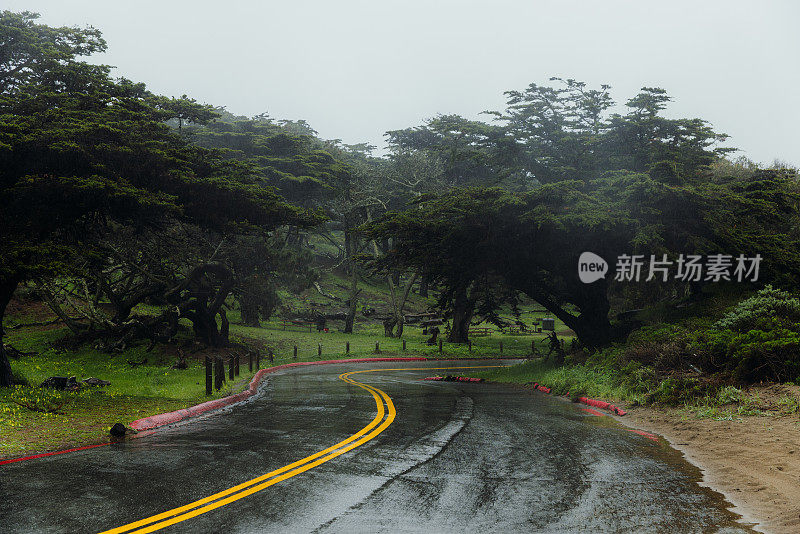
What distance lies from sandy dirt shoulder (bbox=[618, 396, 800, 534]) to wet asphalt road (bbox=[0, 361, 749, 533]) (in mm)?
338

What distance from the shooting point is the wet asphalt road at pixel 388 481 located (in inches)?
217

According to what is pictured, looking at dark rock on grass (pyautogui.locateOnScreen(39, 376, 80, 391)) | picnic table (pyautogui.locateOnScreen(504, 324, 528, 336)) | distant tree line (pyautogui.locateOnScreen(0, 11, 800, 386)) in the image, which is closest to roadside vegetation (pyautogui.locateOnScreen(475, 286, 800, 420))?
distant tree line (pyautogui.locateOnScreen(0, 11, 800, 386))

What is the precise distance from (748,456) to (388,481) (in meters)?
5.37

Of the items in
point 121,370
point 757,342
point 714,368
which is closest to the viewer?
point 757,342

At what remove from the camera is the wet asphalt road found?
217 inches

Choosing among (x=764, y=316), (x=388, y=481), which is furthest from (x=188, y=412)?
(x=764, y=316)

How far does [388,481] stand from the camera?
689cm

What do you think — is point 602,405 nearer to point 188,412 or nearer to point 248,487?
point 188,412

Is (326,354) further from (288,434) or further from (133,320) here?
(288,434)

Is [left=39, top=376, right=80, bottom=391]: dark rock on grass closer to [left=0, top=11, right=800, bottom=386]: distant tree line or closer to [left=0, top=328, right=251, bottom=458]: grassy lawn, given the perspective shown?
[left=0, top=328, right=251, bottom=458]: grassy lawn

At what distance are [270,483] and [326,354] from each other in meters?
32.1

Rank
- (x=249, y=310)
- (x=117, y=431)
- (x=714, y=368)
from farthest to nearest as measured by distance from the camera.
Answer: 1. (x=249, y=310)
2. (x=714, y=368)
3. (x=117, y=431)

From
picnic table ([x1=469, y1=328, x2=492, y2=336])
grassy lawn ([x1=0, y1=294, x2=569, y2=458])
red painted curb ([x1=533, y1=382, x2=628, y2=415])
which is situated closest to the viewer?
grassy lawn ([x1=0, y1=294, x2=569, y2=458])

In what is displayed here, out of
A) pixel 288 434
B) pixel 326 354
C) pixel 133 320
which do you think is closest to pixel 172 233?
pixel 133 320
